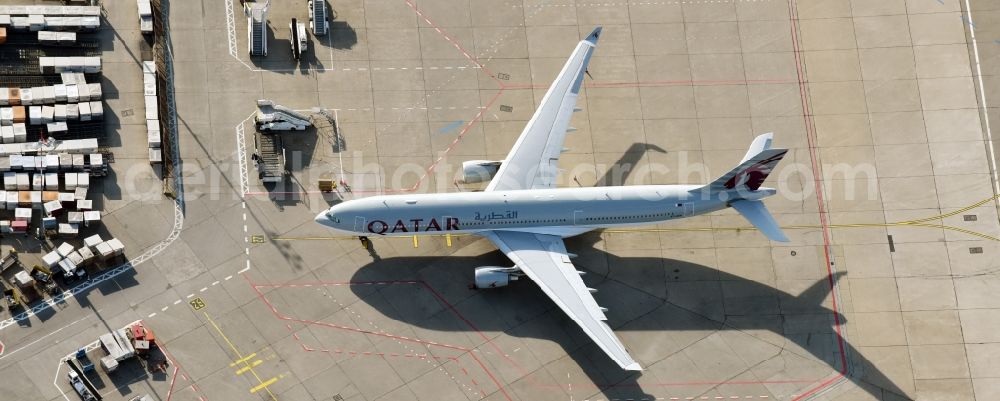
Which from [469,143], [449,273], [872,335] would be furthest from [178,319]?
[872,335]

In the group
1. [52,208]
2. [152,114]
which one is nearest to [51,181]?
[52,208]

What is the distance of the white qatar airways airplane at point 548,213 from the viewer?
8781 centimetres

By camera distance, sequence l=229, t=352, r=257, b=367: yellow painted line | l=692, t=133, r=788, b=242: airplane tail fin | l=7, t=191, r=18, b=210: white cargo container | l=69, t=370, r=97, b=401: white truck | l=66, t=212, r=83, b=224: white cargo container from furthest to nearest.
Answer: l=66, t=212, r=83, b=224: white cargo container → l=7, t=191, r=18, b=210: white cargo container → l=692, t=133, r=788, b=242: airplane tail fin → l=229, t=352, r=257, b=367: yellow painted line → l=69, t=370, r=97, b=401: white truck

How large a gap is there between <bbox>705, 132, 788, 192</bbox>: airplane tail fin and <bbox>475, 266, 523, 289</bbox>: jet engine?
1652 cm

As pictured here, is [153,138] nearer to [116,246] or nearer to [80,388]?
[116,246]

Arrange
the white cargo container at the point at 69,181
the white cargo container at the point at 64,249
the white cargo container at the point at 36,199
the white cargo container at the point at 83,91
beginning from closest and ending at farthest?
the white cargo container at the point at 64,249, the white cargo container at the point at 36,199, the white cargo container at the point at 69,181, the white cargo container at the point at 83,91

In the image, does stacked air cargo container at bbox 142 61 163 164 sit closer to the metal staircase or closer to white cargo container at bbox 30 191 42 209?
the metal staircase

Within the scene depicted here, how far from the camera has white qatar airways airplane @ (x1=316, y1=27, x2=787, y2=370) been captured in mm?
87812

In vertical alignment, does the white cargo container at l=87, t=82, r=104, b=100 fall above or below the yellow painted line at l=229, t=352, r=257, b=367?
above

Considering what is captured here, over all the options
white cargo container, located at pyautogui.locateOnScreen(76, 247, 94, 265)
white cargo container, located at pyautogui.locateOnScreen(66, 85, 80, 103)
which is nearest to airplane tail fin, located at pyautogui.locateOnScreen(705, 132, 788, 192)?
white cargo container, located at pyautogui.locateOnScreen(76, 247, 94, 265)

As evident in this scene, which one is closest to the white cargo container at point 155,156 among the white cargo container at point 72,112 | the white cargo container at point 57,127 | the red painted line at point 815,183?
the white cargo container at point 72,112

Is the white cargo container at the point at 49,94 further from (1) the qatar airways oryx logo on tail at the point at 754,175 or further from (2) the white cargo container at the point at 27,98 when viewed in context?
(1) the qatar airways oryx logo on tail at the point at 754,175

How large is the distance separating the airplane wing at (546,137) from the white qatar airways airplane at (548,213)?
17cm

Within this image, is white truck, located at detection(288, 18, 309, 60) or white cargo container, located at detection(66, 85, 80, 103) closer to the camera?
white cargo container, located at detection(66, 85, 80, 103)
